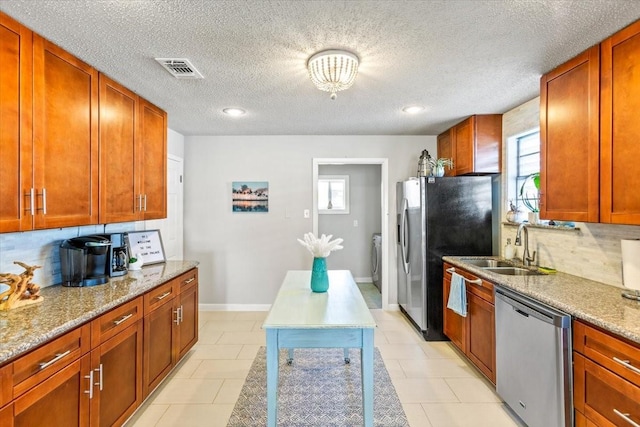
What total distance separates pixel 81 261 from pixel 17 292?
1.52 feet

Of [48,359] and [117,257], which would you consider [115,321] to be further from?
[117,257]

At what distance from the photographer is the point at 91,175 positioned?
2135mm

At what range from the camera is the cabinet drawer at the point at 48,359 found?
49.3 inches

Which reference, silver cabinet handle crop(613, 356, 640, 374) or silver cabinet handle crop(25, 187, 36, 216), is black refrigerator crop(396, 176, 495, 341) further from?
silver cabinet handle crop(25, 187, 36, 216)

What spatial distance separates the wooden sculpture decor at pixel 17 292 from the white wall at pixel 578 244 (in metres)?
3.48

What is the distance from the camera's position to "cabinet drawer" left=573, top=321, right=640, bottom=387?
136 centimetres

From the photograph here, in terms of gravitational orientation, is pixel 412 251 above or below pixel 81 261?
below

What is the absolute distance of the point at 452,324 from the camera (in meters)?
3.12

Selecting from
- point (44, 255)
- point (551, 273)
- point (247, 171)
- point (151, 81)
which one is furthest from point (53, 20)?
point (551, 273)

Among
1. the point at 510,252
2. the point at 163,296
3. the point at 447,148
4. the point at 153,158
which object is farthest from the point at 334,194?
the point at 163,296

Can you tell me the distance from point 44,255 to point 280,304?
63.0 inches

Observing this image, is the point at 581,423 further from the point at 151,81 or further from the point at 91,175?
the point at 151,81

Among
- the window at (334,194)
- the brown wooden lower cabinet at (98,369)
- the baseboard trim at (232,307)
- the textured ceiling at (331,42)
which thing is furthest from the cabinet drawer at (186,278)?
the window at (334,194)

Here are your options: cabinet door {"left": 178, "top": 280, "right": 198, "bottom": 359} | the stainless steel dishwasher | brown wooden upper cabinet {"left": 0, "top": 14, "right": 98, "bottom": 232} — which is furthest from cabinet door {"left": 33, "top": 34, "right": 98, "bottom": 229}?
the stainless steel dishwasher
